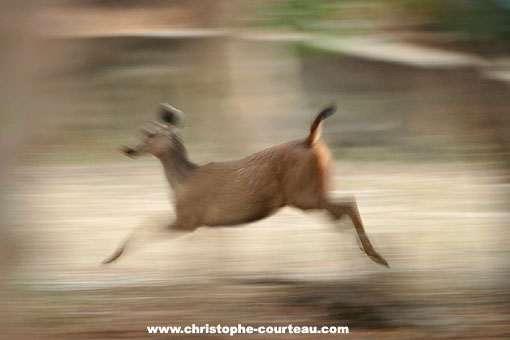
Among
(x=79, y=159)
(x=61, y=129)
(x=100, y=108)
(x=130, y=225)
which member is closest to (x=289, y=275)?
(x=130, y=225)

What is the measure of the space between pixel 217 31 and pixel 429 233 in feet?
8.48

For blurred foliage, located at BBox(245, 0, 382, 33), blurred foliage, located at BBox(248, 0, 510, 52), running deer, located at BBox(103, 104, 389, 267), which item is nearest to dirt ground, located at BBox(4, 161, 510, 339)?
running deer, located at BBox(103, 104, 389, 267)

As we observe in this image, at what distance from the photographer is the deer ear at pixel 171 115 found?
444 cm

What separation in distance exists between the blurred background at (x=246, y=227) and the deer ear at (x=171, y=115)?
45 centimetres

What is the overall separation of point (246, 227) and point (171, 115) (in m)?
2.32

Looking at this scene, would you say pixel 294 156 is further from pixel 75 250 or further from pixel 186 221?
pixel 75 250

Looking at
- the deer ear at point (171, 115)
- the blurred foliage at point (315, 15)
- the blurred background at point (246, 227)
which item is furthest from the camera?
the deer ear at point (171, 115)

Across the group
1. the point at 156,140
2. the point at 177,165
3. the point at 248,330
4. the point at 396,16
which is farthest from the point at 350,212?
the point at 396,16

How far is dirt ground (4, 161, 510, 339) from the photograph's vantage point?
15.1 ft

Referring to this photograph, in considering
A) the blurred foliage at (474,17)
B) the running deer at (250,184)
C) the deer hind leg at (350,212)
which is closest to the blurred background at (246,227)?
the blurred foliage at (474,17)

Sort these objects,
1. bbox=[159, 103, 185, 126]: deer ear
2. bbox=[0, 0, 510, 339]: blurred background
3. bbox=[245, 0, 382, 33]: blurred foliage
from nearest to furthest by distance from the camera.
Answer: bbox=[0, 0, 510, 339]: blurred background < bbox=[245, 0, 382, 33]: blurred foliage < bbox=[159, 103, 185, 126]: deer ear

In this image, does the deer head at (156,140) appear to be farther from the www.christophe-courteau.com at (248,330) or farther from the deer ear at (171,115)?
the www.christophe-courteau.com at (248,330)

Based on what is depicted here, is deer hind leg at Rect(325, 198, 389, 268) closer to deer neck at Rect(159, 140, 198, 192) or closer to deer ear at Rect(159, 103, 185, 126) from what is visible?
deer neck at Rect(159, 140, 198, 192)

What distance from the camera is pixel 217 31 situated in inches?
186
